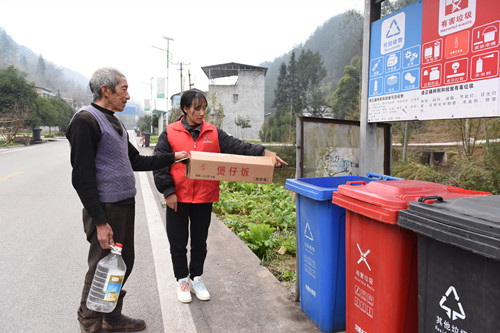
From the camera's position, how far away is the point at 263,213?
6.04 metres

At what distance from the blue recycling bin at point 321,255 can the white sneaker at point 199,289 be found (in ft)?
2.80

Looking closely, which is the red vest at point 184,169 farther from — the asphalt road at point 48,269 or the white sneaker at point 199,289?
the asphalt road at point 48,269

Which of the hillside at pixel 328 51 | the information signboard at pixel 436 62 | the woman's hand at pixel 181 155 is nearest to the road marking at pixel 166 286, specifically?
the woman's hand at pixel 181 155

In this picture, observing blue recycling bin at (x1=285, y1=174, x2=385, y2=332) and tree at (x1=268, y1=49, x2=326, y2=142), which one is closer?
blue recycling bin at (x1=285, y1=174, x2=385, y2=332)

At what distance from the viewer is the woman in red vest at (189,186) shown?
2908mm

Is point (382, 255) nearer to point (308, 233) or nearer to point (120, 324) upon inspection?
point (308, 233)

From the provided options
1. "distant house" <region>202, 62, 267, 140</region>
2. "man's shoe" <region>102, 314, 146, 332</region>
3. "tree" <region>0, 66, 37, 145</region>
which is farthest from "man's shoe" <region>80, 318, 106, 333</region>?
"distant house" <region>202, 62, 267, 140</region>

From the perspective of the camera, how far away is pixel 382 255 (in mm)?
1892

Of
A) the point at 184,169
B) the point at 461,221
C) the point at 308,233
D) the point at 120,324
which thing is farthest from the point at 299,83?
the point at 461,221

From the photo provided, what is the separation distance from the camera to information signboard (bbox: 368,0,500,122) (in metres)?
2.17

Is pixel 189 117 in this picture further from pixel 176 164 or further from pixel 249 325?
pixel 249 325

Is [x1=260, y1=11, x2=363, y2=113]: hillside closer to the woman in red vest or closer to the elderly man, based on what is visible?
the woman in red vest

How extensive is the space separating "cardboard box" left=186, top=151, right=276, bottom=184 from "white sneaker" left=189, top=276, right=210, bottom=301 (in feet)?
3.53

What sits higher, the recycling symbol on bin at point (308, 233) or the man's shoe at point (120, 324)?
the recycling symbol on bin at point (308, 233)
